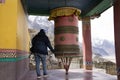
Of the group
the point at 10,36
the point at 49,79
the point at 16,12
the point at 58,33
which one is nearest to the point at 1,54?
the point at 10,36

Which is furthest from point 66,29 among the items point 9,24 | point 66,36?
point 9,24

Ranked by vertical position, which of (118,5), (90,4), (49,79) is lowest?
(49,79)

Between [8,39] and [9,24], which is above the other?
[9,24]

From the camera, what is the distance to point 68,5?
952 cm

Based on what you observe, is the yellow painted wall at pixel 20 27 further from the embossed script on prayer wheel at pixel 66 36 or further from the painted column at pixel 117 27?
the painted column at pixel 117 27

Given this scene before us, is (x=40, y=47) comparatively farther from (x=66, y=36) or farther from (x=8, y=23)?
(x=8, y=23)

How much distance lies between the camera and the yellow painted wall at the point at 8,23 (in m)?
5.45

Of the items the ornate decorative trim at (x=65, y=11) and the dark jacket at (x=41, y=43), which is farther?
the ornate decorative trim at (x=65, y=11)

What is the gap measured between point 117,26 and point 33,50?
8.02ft

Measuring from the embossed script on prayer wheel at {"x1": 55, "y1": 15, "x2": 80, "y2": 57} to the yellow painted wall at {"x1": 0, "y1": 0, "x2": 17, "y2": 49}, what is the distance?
2.46 meters

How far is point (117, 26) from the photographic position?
6328mm

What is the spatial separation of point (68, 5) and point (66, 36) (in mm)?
2204

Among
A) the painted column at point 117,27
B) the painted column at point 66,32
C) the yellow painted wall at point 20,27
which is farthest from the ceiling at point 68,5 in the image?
the painted column at point 117,27

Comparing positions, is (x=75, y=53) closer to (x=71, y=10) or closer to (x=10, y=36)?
(x=71, y=10)
